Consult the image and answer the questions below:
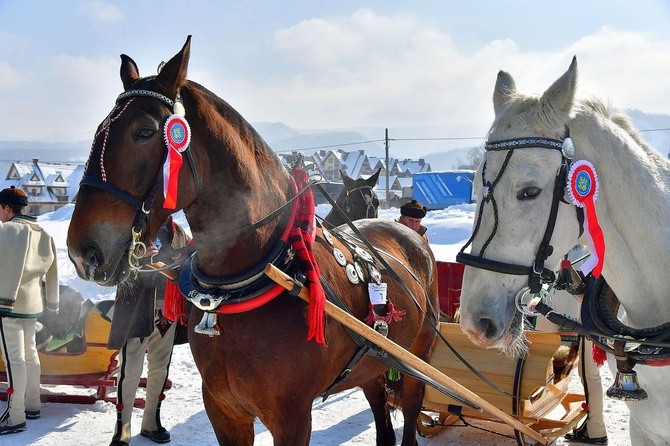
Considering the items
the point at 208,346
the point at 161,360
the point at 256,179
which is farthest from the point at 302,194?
the point at 161,360

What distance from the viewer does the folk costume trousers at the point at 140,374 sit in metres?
4.83

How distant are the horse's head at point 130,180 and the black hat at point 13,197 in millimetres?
3632

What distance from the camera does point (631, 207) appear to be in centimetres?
219

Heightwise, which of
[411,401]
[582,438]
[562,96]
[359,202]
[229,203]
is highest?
[562,96]

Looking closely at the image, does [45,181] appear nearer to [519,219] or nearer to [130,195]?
[130,195]

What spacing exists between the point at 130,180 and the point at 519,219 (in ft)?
4.62

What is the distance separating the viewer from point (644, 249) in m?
2.21

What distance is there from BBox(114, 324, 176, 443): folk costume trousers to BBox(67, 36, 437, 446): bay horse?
2.24 meters

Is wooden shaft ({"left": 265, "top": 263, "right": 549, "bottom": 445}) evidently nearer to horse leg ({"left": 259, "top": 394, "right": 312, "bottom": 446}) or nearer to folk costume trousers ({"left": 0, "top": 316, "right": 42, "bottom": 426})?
horse leg ({"left": 259, "top": 394, "right": 312, "bottom": 446})

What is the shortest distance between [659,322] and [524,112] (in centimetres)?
96

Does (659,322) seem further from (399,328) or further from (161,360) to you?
(161,360)

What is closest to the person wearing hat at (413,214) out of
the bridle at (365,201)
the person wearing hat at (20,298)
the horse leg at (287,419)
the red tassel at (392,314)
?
the bridle at (365,201)

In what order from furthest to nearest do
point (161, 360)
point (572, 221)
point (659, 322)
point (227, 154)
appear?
point (161, 360)
point (227, 154)
point (659, 322)
point (572, 221)

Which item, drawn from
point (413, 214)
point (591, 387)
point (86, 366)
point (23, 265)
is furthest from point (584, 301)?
point (86, 366)
